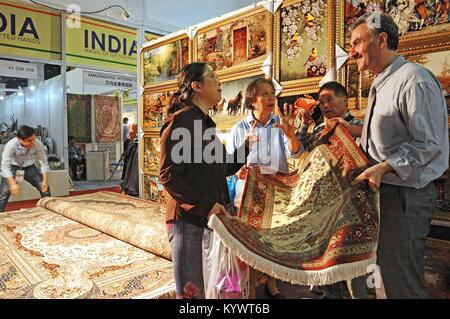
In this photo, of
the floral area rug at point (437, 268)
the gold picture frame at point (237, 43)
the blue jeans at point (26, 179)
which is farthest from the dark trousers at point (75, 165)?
the floral area rug at point (437, 268)

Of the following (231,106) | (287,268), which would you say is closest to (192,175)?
(287,268)

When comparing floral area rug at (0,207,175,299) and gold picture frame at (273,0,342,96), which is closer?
floral area rug at (0,207,175,299)

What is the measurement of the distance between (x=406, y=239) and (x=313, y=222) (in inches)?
17.6

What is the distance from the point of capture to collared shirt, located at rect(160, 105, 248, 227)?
158 cm

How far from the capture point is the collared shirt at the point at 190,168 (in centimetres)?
158

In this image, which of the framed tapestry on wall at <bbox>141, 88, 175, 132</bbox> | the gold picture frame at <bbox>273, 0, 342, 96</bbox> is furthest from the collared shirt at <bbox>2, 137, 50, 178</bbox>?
the gold picture frame at <bbox>273, 0, 342, 96</bbox>

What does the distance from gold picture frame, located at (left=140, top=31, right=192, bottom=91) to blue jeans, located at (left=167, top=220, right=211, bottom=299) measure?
2971 millimetres

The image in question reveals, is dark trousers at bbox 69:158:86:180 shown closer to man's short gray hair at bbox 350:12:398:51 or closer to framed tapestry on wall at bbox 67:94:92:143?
framed tapestry on wall at bbox 67:94:92:143

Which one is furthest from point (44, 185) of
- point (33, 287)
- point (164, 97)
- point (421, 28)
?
point (421, 28)

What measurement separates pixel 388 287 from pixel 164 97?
366 centimetres

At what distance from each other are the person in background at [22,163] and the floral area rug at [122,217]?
0.64 m

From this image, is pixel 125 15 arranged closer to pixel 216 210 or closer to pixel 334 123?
pixel 334 123

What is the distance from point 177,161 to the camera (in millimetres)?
1585

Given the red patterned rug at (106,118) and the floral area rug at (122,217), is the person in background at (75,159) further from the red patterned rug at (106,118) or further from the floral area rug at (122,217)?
the floral area rug at (122,217)
